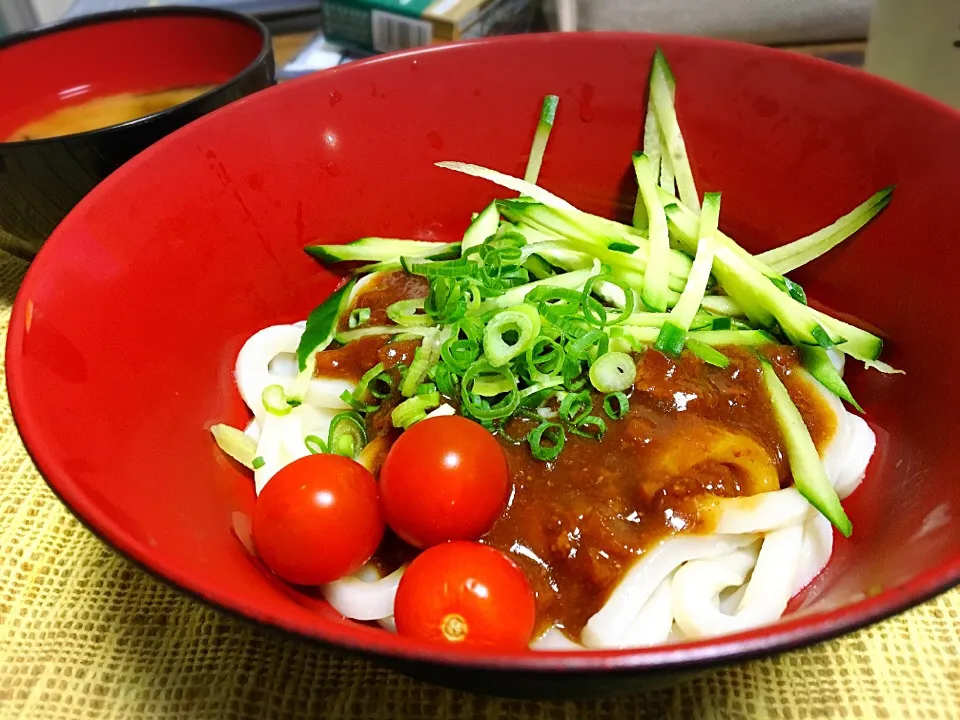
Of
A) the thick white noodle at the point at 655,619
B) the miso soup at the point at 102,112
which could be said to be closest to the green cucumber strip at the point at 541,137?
the thick white noodle at the point at 655,619

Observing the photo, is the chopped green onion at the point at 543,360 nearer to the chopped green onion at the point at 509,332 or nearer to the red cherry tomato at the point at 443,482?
the chopped green onion at the point at 509,332

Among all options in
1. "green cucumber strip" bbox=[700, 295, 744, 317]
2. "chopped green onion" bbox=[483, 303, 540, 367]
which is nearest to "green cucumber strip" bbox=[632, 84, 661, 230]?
"green cucumber strip" bbox=[700, 295, 744, 317]

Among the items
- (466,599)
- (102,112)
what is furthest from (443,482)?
(102,112)

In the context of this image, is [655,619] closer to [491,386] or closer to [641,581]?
[641,581]

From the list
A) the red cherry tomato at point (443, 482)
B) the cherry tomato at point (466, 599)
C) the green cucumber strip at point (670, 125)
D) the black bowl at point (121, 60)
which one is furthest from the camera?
the black bowl at point (121, 60)

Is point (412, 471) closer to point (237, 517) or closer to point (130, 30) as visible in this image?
point (237, 517)
